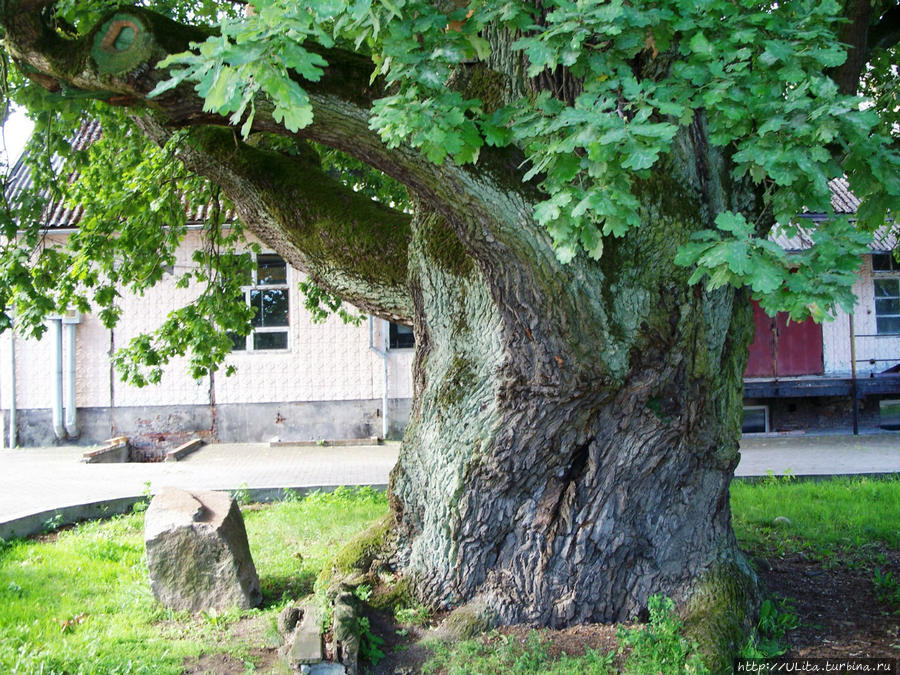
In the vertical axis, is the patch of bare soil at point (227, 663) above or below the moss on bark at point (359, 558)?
below

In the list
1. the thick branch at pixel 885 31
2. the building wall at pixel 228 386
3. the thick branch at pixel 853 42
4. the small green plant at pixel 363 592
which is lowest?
the small green plant at pixel 363 592

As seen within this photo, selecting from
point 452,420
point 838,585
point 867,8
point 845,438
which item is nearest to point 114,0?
point 452,420

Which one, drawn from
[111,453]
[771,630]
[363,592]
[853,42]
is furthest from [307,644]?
[111,453]

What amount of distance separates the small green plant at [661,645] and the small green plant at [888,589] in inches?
67.4

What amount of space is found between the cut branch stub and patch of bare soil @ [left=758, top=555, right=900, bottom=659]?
4965 mm

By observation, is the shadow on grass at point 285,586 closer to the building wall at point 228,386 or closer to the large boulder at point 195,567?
the large boulder at point 195,567

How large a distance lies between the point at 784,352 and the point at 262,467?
1086 centimetres

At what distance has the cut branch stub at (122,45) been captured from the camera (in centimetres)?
403

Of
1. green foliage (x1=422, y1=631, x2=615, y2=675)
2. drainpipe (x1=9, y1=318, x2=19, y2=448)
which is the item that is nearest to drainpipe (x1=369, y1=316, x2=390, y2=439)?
drainpipe (x1=9, y1=318, x2=19, y2=448)

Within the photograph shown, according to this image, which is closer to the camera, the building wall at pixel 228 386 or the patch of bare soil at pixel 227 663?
the patch of bare soil at pixel 227 663

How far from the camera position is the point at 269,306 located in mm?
15680

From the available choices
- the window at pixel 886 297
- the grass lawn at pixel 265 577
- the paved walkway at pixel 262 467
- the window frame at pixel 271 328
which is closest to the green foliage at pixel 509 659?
the grass lawn at pixel 265 577

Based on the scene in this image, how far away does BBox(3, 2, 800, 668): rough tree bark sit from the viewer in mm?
4070

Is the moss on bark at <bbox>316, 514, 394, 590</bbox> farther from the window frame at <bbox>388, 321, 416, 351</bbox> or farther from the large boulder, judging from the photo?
the window frame at <bbox>388, 321, 416, 351</bbox>
